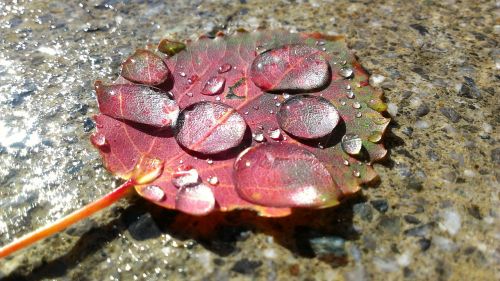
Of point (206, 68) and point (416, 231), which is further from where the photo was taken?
point (206, 68)

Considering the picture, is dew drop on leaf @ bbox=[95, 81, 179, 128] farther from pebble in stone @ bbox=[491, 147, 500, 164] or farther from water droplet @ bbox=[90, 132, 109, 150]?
pebble in stone @ bbox=[491, 147, 500, 164]

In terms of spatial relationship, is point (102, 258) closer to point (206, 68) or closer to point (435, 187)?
point (206, 68)

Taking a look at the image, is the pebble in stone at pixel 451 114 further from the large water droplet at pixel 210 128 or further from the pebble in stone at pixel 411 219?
the large water droplet at pixel 210 128

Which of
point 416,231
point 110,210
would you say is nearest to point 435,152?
point 416,231

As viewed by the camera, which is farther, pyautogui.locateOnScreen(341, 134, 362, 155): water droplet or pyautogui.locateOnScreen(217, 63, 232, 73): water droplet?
pyautogui.locateOnScreen(217, 63, 232, 73): water droplet

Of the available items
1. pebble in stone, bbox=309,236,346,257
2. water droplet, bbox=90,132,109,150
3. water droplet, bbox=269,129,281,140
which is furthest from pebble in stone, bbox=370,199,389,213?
water droplet, bbox=90,132,109,150

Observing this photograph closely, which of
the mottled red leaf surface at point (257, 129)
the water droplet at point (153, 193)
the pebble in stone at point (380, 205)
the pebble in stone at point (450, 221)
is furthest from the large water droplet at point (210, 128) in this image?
the pebble in stone at point (450, 221)

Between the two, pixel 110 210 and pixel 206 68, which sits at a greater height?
pixel 206 68

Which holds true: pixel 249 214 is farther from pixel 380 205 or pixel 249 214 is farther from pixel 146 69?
pixel 146 69
